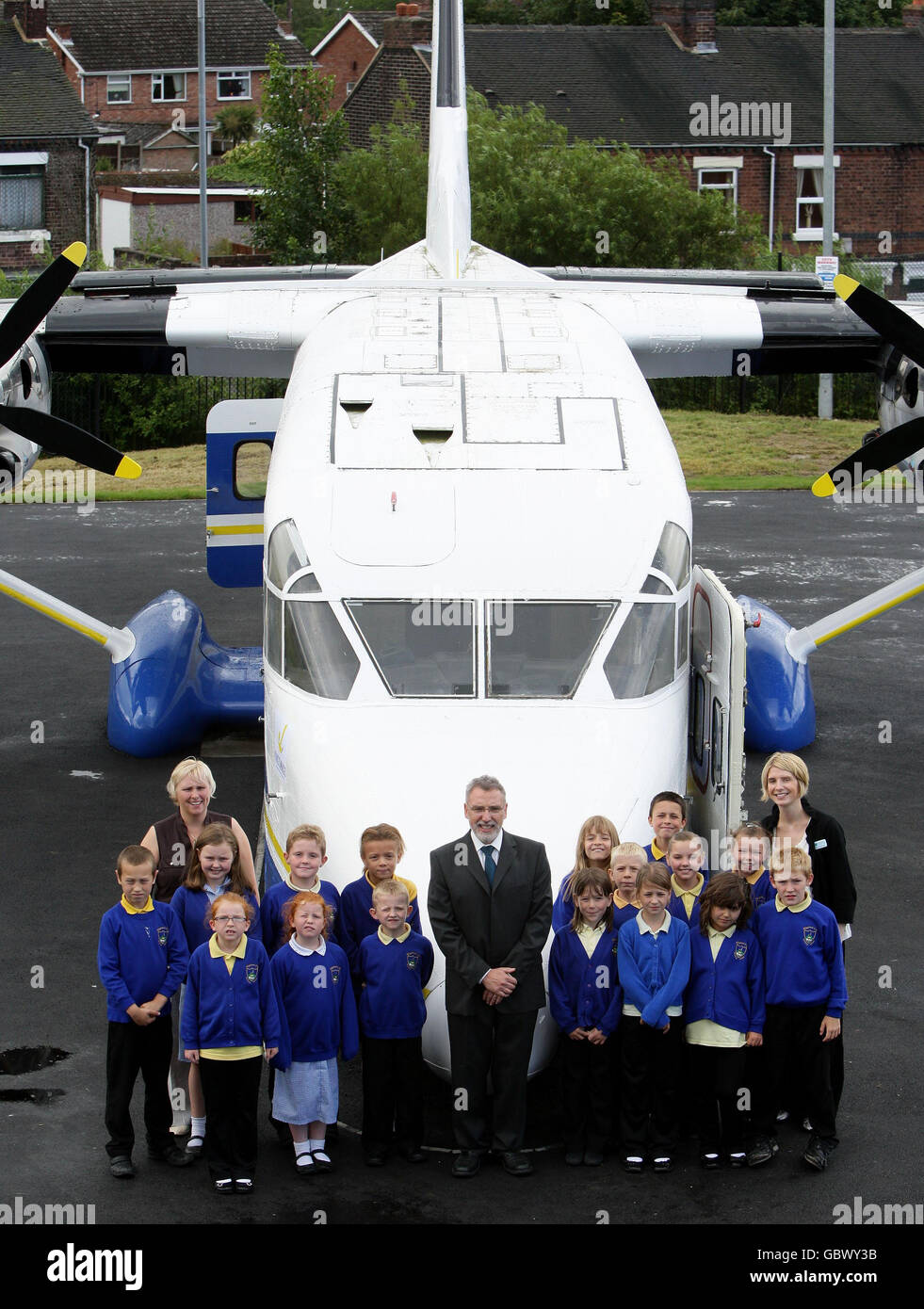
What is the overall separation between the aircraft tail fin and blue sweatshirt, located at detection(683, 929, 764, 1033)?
971 cm

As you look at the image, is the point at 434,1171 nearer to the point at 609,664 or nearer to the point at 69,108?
the point at 609,664

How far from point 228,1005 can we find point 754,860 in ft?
9.04

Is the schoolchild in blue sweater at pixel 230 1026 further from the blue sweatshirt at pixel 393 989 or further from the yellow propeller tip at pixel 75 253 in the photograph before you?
the yellow propeller tip at pixel 75 253

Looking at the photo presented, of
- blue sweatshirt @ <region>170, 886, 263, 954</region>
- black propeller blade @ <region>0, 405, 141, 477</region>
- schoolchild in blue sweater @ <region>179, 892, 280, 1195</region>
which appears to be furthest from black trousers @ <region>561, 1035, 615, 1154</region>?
black propeller blade @ <region>0, 405, 141, 477</region>

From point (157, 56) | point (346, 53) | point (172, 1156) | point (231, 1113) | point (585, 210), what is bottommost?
point (172, 1156)

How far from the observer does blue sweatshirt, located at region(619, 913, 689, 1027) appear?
809 cm

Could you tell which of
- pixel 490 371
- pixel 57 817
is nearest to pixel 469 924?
pixel 490 371

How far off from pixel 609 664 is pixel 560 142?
1419 inches

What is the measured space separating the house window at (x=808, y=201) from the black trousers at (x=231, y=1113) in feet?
163

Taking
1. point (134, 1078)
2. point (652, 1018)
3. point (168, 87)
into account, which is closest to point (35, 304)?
point (134, 1078)

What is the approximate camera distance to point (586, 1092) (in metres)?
8.30

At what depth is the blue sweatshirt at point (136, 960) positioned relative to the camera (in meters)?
8.20

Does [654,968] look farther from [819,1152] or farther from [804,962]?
[819,1152]

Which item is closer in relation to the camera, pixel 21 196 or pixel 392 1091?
pixel 392 1091
